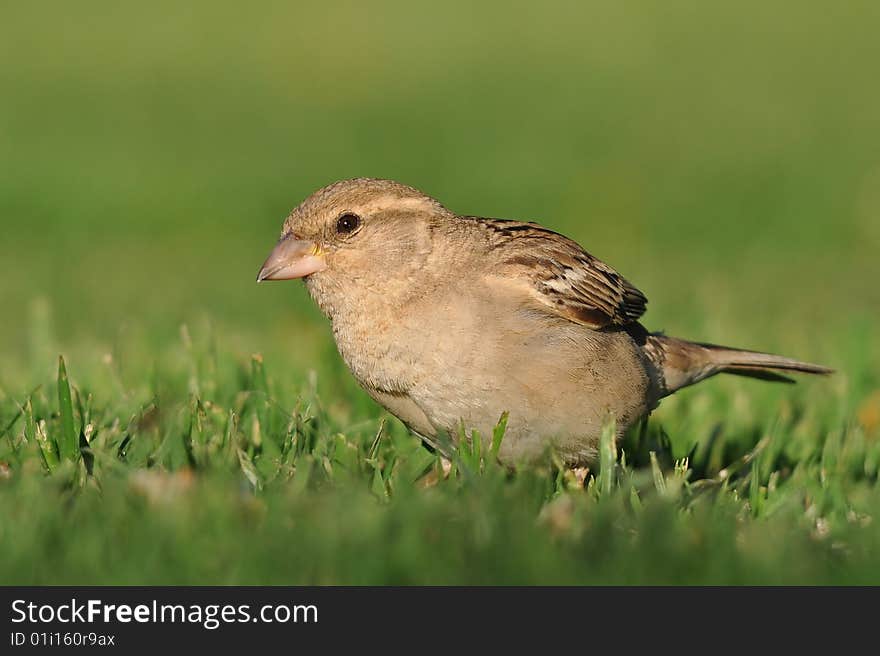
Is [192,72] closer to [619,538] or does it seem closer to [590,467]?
[590,467]

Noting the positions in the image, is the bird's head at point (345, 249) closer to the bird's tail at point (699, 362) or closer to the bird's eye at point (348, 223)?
the bird's eye at point (348, 223)

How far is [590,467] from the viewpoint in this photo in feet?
18.8

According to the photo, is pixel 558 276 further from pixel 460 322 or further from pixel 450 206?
pixel 450 206

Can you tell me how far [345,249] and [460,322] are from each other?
1.87 ft

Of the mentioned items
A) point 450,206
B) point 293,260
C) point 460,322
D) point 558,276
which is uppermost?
point 450,206

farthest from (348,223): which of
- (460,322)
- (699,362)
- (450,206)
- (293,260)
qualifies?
(450,206)

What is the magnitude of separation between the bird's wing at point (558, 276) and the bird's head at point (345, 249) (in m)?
0.38

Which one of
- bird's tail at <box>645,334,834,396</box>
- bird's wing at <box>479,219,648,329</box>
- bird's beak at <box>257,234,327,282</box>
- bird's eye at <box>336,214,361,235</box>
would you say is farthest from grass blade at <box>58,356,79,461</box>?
bird's tail at <box>645,334,834,396</box>

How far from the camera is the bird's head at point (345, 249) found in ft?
17.2

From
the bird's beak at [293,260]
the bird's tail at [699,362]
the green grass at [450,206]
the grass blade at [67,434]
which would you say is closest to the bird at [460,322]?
the bird's beak at [293,260]

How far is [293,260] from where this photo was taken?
5242 mm

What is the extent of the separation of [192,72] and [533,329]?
16.7 m

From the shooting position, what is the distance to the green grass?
395 centimetres
